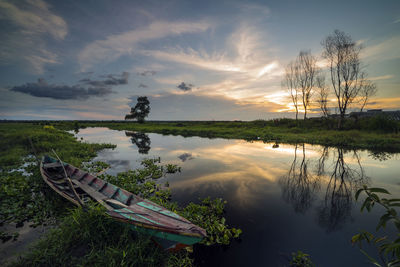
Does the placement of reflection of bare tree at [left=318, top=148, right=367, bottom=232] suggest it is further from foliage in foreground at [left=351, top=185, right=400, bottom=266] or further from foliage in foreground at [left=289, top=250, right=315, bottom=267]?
foliage in foreground at [left=351, top=185, right=400, bottom=266]

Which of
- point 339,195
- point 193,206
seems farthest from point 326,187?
point 193,206

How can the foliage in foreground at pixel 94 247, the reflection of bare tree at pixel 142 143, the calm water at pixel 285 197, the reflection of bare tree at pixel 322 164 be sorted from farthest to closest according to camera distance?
1. the reflection of bare tree at pixel 142 143
2. the reflection of bare tree at pixel 322 164
3. the calm water at pixel 285 197
4. the foliage in foreground at pixel 94 247

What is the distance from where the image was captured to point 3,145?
63.1ft

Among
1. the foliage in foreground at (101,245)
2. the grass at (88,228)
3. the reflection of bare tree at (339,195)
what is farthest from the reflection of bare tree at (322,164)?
the foliage in foreground at (101,245)

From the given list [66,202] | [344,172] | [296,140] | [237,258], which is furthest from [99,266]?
[296,140]

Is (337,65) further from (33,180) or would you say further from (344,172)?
(33,180)

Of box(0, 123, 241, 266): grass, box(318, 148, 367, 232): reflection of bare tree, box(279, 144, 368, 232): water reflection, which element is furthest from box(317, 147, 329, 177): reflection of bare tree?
box(0, 123, 241, 266): grass

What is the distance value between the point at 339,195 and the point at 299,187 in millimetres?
1736

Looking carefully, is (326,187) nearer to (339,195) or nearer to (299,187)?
(339,195)

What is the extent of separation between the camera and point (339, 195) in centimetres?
877

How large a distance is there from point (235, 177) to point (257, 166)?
3.15 metres

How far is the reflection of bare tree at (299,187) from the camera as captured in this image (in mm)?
8158

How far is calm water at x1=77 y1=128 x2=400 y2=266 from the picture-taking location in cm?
544

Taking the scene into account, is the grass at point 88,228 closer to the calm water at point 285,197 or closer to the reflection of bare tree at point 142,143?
the calm water at point 285,197
